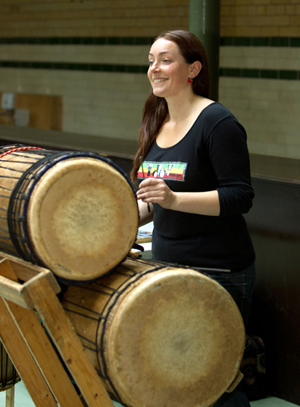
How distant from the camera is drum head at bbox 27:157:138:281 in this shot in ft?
4.63

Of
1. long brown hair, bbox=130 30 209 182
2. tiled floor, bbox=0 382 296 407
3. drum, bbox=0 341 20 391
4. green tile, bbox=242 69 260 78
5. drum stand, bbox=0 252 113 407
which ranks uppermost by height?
long brown hair, bbox=130 30 209 182

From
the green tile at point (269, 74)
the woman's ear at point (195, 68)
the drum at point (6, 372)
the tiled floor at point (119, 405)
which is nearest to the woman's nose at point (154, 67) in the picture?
the woman's ear at point (195, 68)

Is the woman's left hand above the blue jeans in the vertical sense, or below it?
above

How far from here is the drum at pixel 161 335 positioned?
1.41 metres

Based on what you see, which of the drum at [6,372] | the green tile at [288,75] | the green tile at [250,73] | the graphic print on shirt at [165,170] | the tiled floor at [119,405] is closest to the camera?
the graphic print on shirt at [165,170]

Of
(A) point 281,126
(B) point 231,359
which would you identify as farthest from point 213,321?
(A) point 281,126

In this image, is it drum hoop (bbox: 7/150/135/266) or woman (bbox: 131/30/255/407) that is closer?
drum hoop (bbox: 7/150/135/266)

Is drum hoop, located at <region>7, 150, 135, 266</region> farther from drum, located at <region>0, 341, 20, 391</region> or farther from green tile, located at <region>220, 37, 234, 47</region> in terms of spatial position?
green tile, located at <region>220, 37, 234, 47</region>

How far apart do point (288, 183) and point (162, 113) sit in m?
0.84

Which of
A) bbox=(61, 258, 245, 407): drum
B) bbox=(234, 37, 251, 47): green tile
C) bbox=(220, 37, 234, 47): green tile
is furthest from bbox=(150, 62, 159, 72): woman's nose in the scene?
bbox=(220, 37, 234, 47): green tile

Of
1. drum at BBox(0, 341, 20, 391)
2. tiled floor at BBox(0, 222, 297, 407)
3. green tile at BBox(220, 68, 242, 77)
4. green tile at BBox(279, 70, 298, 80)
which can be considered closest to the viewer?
drum at BBox(0, 341, 20, 391)

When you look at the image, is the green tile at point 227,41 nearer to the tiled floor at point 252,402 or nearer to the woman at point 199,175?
the tiled floor at point 252,402

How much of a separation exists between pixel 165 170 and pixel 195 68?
0.36m

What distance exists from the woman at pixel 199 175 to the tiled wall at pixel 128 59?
4.30 m
